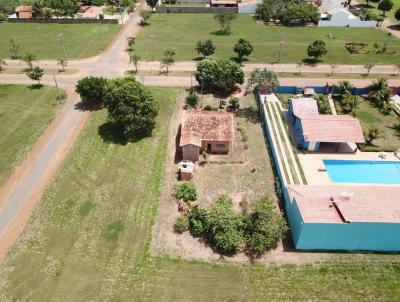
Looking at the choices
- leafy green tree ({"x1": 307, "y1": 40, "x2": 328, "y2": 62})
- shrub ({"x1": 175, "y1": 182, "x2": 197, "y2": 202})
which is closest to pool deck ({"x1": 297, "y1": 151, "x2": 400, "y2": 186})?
shrub ({"x1": 175, "y1": 182, "x2": 197, "y2": 202})

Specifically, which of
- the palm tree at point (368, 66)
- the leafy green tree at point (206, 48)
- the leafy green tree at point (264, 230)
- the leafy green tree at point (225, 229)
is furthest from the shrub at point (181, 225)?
the palm tree at point (368, 66)

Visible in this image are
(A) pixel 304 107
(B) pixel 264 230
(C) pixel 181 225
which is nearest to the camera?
(B) pixel 264 230

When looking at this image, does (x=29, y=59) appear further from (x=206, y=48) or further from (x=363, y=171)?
(x=363, y=171)

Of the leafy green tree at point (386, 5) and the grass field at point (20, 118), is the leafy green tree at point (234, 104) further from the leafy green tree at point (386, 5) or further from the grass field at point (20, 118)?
the leafy green tree at point (386, 5)

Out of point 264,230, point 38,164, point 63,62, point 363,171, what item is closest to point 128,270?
point 264,230

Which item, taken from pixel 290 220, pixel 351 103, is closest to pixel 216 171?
pixel 290 220

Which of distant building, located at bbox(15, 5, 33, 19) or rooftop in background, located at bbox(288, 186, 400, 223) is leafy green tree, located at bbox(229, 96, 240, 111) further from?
distant building, located at bbox(15, 5, 33, 19)

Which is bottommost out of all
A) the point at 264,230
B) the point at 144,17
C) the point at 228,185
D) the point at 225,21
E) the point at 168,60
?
the point at 228,185
